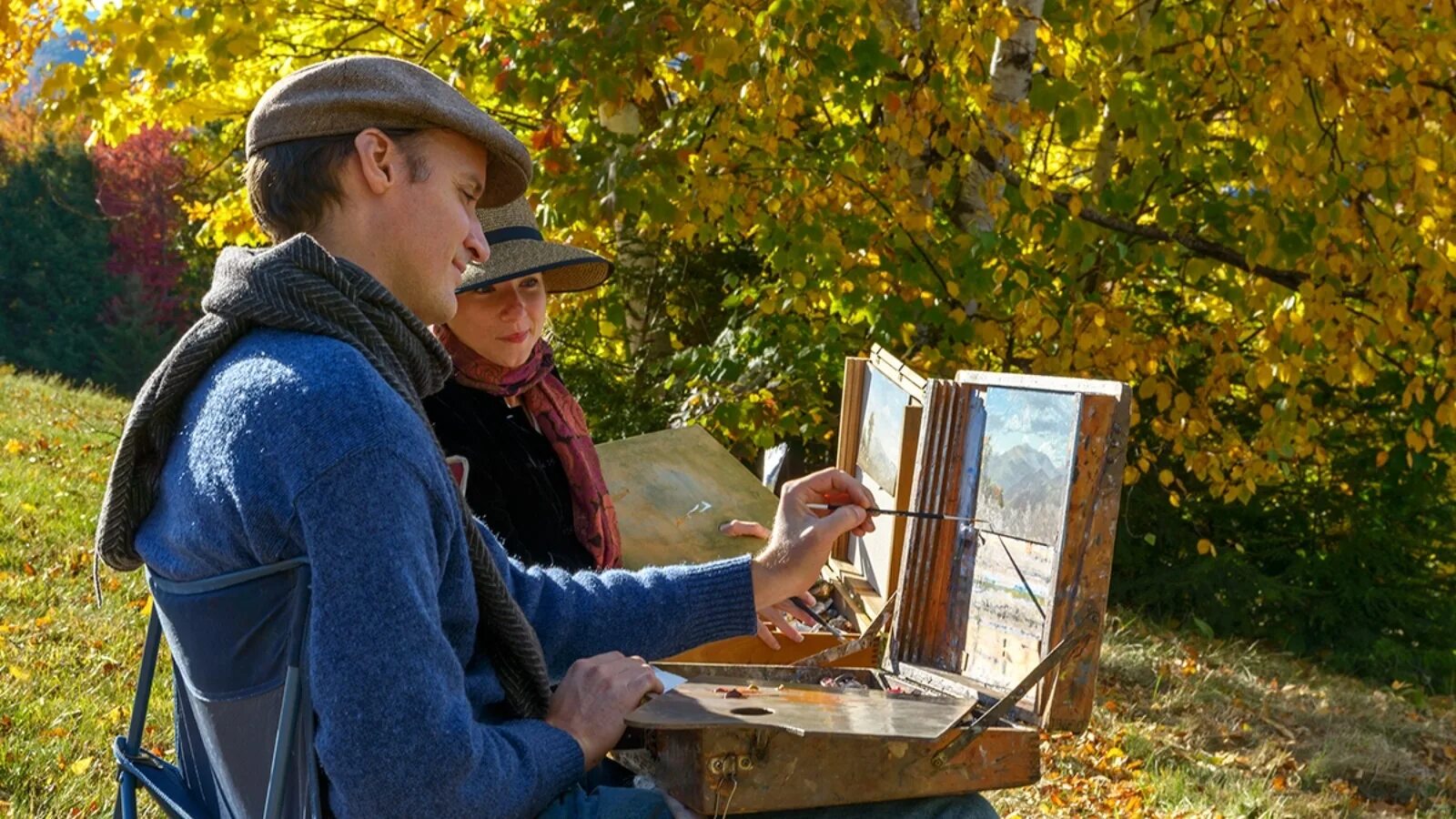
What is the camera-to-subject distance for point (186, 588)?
1498 mm

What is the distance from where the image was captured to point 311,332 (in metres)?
1.50

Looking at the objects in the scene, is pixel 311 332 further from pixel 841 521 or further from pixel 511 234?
pixel 511 234

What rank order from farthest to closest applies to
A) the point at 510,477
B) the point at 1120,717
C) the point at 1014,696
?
the point at 1120,717 → the point at 510,477 → the point at 1014,696

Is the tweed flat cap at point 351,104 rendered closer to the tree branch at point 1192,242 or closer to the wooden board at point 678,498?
the wooden board at point 678,498

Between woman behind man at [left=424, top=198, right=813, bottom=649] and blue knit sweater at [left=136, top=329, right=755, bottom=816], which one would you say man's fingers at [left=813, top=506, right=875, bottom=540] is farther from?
blue knit sweater at [left=136, top=329, right=755, bottom=816]

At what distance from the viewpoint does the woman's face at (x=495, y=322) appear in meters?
3.03

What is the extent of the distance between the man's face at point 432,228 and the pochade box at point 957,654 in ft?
1.78

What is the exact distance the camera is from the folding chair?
4.58 ft

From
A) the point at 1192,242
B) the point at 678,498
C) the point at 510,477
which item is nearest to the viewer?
the point at 510,477

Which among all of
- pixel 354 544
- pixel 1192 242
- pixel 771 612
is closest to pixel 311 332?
pixel 354 544

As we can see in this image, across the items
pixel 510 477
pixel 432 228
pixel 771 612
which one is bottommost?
pixel 771 612

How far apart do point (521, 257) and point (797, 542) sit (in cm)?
109

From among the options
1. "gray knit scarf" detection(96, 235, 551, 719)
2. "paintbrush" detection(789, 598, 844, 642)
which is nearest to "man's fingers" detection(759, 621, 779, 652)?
"paintbrush" detection(789, 598, 844, 642)

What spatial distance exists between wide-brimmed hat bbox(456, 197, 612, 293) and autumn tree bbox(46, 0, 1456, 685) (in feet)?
4.11
